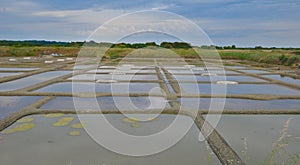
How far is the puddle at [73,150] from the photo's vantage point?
2.88 meters

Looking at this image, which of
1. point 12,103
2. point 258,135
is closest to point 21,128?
point 12,103

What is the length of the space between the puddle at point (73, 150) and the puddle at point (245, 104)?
1.57m

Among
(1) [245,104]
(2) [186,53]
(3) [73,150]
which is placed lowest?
(3) [73,150]

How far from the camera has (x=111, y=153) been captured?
121 inches

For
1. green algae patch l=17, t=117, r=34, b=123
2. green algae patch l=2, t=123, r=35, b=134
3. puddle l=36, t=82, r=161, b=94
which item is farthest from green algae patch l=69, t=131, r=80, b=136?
puddle l=36, t=82, r=161, b=94

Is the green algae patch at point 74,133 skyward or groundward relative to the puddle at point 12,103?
groundward

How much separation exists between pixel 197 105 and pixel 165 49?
17869mm

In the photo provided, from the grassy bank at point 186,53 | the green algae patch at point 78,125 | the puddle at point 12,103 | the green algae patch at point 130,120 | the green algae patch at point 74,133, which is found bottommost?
the green algae patch at point 74,133

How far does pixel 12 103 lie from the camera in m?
5.49

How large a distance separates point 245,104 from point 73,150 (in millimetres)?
3941

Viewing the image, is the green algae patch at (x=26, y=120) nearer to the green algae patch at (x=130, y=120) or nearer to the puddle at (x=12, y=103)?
the puddle at (x=12, y=103)

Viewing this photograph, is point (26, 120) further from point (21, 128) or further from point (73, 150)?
point (73, 150)

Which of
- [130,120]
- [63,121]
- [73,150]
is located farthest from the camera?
[130,120]

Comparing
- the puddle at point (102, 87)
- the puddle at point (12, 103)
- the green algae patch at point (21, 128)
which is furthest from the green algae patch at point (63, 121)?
the puddle at point (102, 87)
